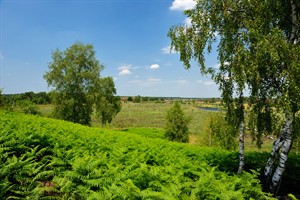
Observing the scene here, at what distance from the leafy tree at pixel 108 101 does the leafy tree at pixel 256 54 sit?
1873 inches

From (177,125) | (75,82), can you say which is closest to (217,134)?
(177,125)

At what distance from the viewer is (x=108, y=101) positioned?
62594mm

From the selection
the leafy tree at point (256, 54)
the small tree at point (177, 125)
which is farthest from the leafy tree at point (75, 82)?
the leafy tree at point (256, 54)

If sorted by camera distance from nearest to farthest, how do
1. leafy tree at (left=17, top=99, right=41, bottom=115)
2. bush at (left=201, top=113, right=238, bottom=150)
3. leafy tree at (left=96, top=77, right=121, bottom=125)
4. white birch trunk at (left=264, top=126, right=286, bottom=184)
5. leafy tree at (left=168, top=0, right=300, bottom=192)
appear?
leafy tree at (left=168, top=0, right=300, bottom=192), white birch trunk at (left=264, top=126, right=286, bottom=184), bush at (left=201, top=113, right=238, bottom=150), leafy tree at (left=17, top=99, right=41, bottom=115), leafy tree at (left=96, top=77, right=121, bottom=125)

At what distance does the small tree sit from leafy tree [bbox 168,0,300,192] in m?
34.0

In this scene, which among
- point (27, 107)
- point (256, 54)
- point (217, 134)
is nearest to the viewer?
point (256, 54)

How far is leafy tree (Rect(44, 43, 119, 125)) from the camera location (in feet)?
157

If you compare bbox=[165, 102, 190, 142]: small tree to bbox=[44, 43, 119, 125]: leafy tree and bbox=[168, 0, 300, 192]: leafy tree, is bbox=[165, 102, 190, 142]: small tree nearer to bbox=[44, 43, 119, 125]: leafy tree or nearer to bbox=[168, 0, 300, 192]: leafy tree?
bbox=[44, 43, 119, 125]: leafy tree

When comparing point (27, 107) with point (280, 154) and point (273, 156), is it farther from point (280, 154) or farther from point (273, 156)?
point (280, 154)

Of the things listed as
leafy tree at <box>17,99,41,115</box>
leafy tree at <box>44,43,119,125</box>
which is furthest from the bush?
leafy tree at <box>17,99,41,115</box>

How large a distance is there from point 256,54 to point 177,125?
37504 millimetres

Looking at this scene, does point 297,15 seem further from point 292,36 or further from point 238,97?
point 238,97

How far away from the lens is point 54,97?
156ft

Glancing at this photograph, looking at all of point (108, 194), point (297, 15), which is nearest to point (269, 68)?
point (297, 15)
